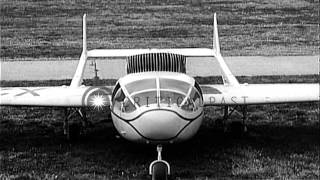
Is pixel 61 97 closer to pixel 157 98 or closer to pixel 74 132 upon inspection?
pixel 74 132

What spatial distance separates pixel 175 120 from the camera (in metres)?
9.16

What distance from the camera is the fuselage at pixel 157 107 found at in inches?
360

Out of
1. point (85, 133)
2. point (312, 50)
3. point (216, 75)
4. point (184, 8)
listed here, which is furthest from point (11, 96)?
point (184, 8)

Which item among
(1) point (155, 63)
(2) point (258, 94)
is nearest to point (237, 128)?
(2) point (258, 94)

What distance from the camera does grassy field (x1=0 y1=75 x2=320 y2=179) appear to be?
10.2m

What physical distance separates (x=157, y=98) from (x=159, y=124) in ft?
1.56

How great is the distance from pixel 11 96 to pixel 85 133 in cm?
194

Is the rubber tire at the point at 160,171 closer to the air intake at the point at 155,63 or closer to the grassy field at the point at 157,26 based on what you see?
the air intake at the point at 155,63

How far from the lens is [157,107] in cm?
918

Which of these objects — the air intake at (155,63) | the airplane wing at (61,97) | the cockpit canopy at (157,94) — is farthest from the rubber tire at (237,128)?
the airplane wing at (61,97)

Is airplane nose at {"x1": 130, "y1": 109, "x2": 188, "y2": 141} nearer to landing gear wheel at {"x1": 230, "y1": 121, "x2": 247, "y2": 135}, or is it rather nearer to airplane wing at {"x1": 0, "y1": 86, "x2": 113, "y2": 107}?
airplane wing at {"x1": 0, "y1": 86, "x2": 113, "y2": 107}

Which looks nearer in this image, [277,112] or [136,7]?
[277,112]

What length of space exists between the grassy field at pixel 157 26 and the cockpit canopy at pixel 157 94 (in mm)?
13453

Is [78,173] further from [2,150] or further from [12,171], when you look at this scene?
[2,150]
